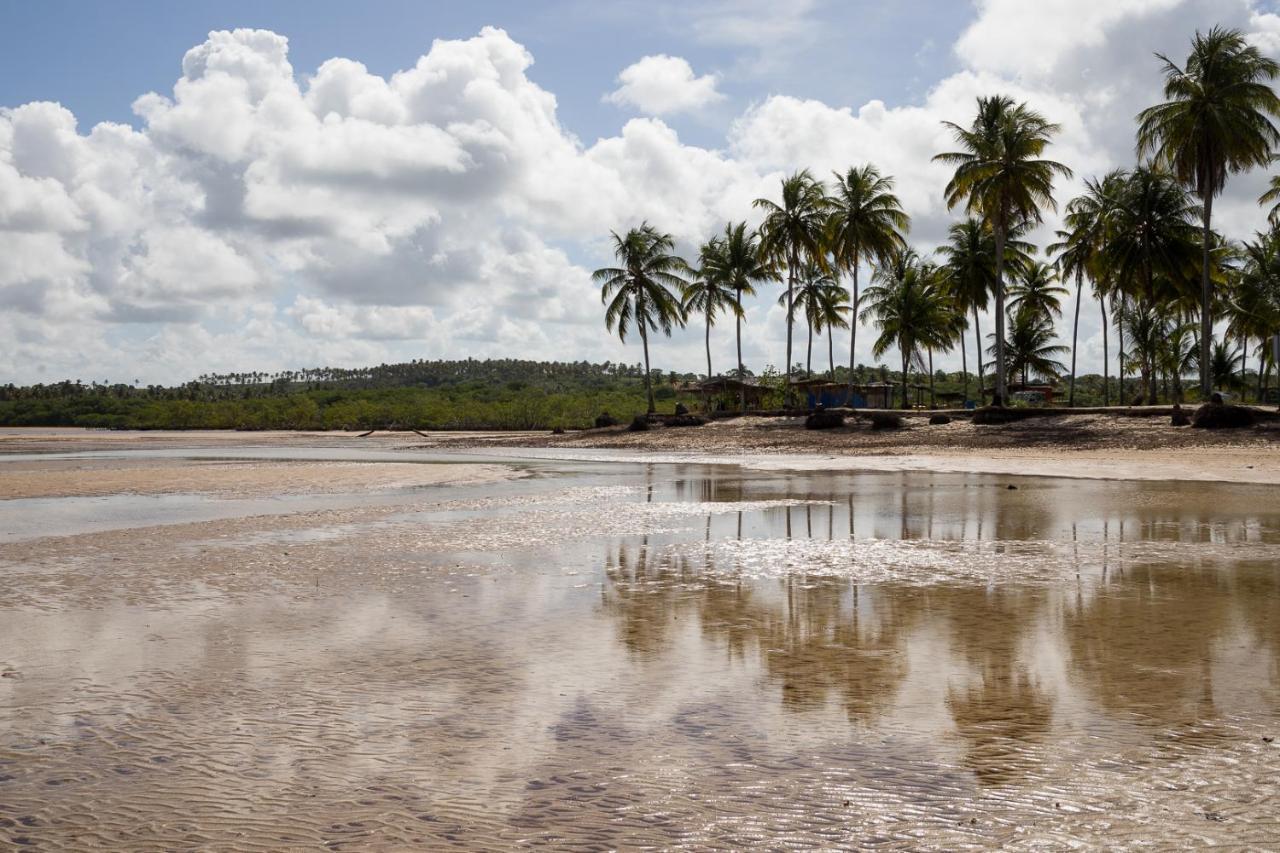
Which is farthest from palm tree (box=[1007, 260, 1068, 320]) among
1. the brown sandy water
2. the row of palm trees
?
the brown sandy water

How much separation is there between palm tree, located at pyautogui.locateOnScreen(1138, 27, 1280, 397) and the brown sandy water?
2901 centimetres

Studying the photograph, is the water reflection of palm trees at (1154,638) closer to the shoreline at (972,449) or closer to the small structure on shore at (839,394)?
the shoreline at (972,449)

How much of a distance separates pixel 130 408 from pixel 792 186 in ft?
300

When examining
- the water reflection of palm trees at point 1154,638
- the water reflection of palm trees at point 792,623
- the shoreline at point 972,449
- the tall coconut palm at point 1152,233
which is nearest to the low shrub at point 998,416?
the shoreline at point 972,449

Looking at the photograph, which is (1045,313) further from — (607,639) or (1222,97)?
(607,639)

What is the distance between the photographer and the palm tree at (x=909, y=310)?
187 ft

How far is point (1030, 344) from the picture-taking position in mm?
58875

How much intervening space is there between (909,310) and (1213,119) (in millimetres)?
23039

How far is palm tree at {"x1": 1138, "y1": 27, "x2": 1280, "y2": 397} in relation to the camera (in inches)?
1367

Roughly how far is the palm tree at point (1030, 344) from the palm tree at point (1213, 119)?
22.4 meters

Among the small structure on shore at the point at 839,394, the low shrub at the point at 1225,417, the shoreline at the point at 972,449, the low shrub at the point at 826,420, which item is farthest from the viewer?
the small structure on shore at the point at 839,394

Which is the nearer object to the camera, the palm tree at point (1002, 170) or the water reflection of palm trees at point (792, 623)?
the water reflection of palm trees at point (792, 623)

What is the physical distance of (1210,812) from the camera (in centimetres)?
366

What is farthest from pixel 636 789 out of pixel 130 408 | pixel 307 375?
pixel 307 375
